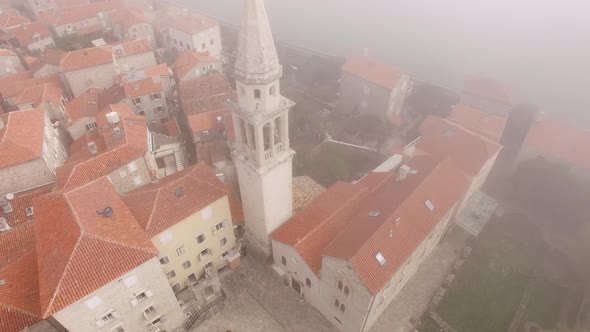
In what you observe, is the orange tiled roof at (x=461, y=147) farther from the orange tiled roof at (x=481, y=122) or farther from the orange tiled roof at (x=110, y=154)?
the orange tiled roof at (x=110, y=154)

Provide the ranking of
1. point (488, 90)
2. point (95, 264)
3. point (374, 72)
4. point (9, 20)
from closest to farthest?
point (95, 264)
point (488, 90)
point (374, 72)
point (9, 20)

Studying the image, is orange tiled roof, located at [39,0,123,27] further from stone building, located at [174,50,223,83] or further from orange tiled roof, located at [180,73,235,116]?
orange tiled roof, located at [180,73,235,116]

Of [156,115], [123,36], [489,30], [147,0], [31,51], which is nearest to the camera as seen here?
[156,115]

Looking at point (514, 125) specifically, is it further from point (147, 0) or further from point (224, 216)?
point (147, 0)

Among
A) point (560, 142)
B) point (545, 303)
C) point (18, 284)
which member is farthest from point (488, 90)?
point (18, 284)

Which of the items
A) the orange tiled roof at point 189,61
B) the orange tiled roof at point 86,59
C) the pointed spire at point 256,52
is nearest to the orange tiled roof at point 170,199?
the pointed spire at point 256,52

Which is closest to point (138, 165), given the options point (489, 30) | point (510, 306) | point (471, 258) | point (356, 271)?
point (356, 271)

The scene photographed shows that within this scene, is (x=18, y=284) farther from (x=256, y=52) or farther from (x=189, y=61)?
(x=189, y=61)
